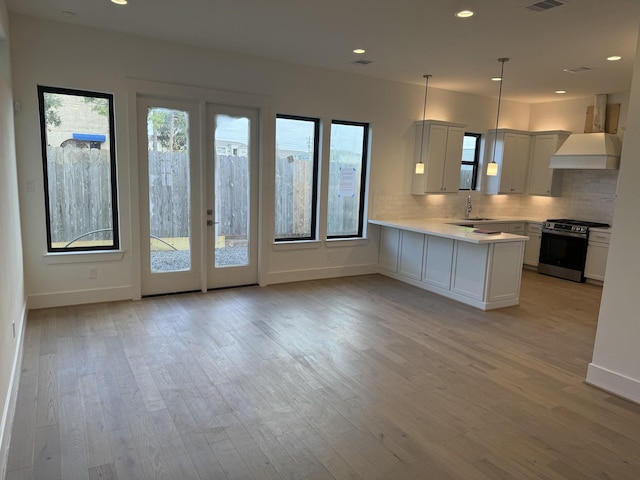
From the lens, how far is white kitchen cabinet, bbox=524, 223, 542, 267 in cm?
745

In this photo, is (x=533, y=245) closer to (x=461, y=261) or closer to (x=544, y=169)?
(x=544, y=169)

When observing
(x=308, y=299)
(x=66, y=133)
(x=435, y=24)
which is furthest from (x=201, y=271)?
(x=435, y=24)

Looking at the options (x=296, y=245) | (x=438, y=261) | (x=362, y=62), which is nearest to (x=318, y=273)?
(x=296, y=245)

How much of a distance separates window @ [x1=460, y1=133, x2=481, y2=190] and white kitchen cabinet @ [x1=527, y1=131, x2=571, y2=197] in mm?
979

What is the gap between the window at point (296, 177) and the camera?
592 centimetres

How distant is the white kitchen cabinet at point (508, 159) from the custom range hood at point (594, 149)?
0.58m

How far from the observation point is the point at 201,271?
549cm

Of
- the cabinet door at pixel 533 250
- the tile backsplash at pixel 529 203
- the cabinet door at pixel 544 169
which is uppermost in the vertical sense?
the cabinet door at pixel 544 169

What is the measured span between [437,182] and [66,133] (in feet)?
16.6

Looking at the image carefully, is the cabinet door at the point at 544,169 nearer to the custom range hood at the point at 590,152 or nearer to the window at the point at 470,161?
the custom range hood at the point at 590,152

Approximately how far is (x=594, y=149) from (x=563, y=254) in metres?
1.65

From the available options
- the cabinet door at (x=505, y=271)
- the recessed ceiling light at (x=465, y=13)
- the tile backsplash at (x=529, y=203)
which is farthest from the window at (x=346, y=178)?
the recessed ceiling light at (x=465, y=13)

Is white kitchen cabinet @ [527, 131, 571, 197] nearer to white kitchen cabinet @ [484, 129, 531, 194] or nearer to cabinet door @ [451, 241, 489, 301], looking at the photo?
white kitchen cabinet @ [484, 129, 531, 194]

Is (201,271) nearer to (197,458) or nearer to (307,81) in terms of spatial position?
(307,81)
